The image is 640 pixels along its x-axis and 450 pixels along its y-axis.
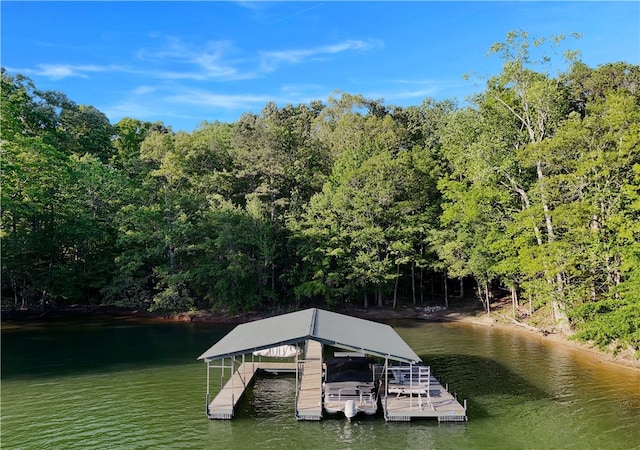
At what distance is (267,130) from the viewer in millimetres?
40562

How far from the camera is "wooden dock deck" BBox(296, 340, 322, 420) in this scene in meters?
14.1

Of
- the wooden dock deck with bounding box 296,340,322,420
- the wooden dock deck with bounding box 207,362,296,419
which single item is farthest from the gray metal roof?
the wooden dock deck with bounding box 296,340,322,420

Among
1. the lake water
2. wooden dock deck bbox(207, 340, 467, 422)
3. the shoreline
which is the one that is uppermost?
the shoreline

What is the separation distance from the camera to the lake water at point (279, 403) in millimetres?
12680

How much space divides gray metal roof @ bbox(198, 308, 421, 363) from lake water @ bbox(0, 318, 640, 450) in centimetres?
211

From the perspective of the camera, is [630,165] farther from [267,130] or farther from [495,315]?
[267,130]

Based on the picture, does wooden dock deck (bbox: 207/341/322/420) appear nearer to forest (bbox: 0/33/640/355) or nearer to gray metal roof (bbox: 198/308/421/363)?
gray metal roof (bbox: 198/308/421/363)

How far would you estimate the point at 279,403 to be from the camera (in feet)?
52.5

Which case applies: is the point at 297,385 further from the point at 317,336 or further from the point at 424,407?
the point at 424,407

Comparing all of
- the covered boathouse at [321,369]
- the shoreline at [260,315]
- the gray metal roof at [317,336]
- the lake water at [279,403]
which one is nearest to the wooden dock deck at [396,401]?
the covered boathouse at [321,369]

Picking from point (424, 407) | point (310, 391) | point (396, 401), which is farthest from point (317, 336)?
point (424, 407)

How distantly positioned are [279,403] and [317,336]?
3737 millimetres

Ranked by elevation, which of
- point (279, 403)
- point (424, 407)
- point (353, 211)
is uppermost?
point (353, 211)

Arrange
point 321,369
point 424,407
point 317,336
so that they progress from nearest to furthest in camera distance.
Answer: point 317,336 → point 424,407 → point 321,369
